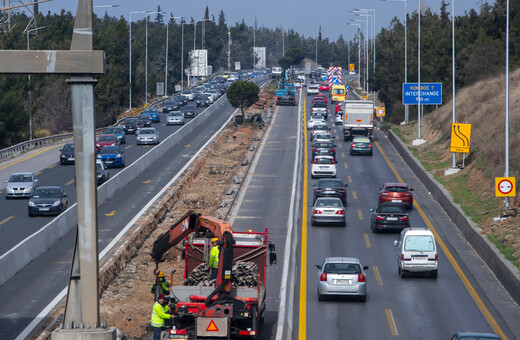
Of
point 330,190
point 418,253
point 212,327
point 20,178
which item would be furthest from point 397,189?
point 212,327

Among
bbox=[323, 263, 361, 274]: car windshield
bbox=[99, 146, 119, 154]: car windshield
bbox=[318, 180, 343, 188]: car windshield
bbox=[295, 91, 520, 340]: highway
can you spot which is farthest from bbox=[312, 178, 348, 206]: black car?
bbox=[323, 263, 361, 274]: car windshield

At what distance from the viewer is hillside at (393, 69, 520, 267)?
118 ft

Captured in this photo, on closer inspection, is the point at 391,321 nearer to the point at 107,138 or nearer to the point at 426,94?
the point at 107,138

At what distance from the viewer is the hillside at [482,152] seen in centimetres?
3588

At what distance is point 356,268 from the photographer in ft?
87.7

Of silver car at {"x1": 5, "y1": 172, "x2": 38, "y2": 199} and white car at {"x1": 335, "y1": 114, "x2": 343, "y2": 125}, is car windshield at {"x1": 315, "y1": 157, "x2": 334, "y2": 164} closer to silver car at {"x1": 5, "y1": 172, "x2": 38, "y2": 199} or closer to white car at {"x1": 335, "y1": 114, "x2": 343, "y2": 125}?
silver car at {"x1": 5, "y1": 172, "x2": 38, "y2": 199}

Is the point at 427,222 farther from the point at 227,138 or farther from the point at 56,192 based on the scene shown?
the point at 227,138

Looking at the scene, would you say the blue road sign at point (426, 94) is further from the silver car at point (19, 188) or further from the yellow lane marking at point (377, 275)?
the yellow lane marking at point (377, 275)

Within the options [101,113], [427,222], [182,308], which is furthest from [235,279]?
[101,113]

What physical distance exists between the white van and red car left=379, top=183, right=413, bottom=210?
1302 cm

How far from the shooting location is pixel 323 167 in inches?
2082

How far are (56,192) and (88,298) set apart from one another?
28934mm

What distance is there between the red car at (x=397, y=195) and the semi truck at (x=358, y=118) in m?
27.4

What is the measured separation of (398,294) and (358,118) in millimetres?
44298
